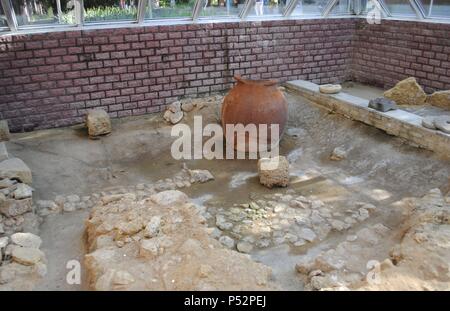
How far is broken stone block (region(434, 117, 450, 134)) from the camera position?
505cm

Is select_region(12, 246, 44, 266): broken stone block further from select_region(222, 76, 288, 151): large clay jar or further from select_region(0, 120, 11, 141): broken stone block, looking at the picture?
select_region(222, 76, 288, 151): large clay jar

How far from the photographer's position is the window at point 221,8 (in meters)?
7.12

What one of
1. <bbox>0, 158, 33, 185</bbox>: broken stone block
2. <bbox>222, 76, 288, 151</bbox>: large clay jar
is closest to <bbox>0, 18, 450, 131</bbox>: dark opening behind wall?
<bbox>222, 76, 288, 151</bbox>: large clay jar

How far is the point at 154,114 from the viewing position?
285 inches

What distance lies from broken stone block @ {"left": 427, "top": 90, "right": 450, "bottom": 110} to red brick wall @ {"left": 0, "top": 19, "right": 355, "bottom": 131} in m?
2.54

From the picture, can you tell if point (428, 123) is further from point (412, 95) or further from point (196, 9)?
point (196, 9)

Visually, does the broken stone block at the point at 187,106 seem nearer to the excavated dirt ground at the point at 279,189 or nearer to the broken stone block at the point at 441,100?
the excavated dirt ground at the point at 279,189

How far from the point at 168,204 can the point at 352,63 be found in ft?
21.6

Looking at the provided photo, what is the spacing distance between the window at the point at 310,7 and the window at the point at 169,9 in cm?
228

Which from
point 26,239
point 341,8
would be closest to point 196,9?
point 341,8

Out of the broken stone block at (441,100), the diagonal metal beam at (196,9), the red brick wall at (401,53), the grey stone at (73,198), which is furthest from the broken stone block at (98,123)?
the red brick wall at (401,53)

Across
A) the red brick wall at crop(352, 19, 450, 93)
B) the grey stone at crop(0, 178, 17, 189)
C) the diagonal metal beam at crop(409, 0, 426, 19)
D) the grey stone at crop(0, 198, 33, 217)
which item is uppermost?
the diagonal metal beam at crop(409, 0, 426, 19)

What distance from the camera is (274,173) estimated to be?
16.8 ft
